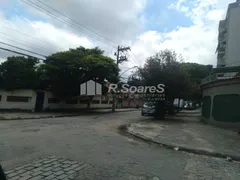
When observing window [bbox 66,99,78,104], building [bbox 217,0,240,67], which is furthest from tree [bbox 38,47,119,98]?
building [bbox 217,0,240,67]

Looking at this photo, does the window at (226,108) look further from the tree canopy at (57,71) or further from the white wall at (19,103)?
the white wall at (19,103)

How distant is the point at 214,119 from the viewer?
41.3ft

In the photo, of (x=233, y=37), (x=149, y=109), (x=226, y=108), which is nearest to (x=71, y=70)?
(x=149, y=109)

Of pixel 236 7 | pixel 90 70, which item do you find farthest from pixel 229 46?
pixel 90 70

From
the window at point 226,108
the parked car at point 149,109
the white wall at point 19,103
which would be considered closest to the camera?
the window at point 226,108

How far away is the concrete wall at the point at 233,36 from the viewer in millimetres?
33656

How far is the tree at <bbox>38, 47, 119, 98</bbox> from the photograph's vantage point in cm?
1812

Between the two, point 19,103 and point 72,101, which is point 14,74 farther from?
point 72,101

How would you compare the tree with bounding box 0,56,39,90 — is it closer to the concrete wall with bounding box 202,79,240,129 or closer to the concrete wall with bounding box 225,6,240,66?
the concrete wall with bounding box 202,79,240,129

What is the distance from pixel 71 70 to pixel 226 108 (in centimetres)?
1439

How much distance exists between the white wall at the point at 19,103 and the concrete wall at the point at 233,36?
112 ft

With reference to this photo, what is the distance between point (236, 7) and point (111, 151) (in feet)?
141

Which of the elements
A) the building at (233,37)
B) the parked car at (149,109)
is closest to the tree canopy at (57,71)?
the parked car at (149,109)

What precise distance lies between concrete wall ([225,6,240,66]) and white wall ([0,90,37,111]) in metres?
34.1
